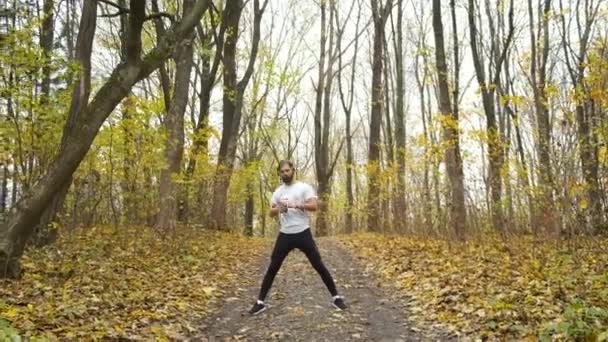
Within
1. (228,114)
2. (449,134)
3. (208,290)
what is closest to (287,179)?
(208,290)

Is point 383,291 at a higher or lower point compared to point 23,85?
lower

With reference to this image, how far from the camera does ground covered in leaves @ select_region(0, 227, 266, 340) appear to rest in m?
4.98

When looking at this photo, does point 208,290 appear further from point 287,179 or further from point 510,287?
point 510,287

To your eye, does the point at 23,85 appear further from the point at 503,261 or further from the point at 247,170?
the point at 247,170

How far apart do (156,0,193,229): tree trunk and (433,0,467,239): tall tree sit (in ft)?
20.5

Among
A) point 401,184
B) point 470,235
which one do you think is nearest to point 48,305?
point 470,235

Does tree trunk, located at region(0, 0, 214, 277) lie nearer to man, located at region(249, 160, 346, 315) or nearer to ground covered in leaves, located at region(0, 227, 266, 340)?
ground covered in leaves, located at region(0, 227, 266, 340)

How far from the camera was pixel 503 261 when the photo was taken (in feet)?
26.0

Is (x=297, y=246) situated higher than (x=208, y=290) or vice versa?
(x=297, y=246)

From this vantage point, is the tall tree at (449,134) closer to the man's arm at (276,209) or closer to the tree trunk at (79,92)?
the man's arm at (276,209)

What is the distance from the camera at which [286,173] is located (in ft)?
21.2

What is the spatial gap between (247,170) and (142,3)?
1484 centimetres

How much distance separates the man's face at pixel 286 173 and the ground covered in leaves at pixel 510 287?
2.34 m

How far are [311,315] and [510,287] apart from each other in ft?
8.18
